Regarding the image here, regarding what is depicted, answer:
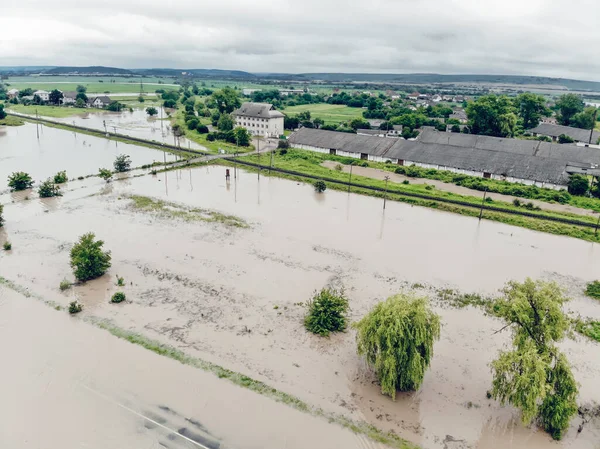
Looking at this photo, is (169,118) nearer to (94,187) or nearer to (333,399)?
(94,187)

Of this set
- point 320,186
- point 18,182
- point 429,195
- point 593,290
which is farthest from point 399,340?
point 18,182

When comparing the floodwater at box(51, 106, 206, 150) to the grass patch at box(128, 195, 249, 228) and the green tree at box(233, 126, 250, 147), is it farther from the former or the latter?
the grass patch at box(128, 195, 249, 228)

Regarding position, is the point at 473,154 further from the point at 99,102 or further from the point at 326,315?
the point at 99,102

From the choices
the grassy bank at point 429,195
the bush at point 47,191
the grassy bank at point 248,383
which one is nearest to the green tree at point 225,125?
the grassy bank at point 429,195

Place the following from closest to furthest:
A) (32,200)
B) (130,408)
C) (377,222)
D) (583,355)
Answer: (130,408)
(583,355)
(377,222)
(32,200)

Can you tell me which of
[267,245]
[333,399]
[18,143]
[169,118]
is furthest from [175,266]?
[169,118]
